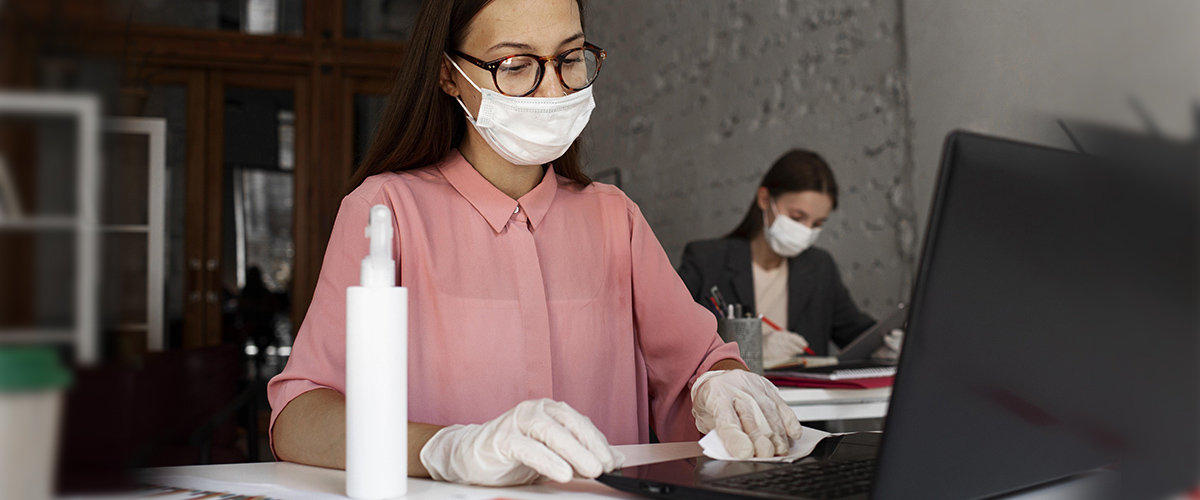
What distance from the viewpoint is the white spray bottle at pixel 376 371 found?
A: 22.6 inches

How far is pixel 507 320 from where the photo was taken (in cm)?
105

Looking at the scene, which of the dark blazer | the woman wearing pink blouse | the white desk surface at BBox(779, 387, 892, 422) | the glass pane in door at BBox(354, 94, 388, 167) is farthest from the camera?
the glass pane in door at BBox(354, 94, 388, 167)

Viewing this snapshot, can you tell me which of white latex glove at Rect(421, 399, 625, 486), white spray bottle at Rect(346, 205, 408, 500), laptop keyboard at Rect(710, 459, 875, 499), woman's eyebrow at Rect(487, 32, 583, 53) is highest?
woman's eyebrow at Rect(487, 32, 583, 53)

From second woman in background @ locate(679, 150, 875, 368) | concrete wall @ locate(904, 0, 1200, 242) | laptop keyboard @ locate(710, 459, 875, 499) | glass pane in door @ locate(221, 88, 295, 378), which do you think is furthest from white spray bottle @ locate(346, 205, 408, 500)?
glass pane in door @ locate(221, 88, 295, 378)

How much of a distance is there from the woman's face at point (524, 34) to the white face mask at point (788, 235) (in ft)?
6.21

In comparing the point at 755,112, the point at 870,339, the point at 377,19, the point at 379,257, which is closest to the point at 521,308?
the point at 379,257

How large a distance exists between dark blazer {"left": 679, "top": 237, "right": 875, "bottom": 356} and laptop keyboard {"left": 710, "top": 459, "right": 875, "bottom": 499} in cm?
220

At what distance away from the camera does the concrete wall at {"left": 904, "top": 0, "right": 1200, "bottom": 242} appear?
0.37m

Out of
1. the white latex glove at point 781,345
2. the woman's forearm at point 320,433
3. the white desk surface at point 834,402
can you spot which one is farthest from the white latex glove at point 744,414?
the white latex glove at point 781,345

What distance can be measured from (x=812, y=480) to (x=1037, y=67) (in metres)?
1.73

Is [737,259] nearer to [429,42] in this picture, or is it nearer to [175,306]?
[429,42]

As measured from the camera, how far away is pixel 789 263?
119 inches

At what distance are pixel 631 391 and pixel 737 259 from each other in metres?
1.89

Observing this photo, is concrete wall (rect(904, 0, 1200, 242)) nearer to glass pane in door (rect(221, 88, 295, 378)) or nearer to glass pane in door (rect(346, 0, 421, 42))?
glass pane in door (rect(346, 0, 421, 42))
